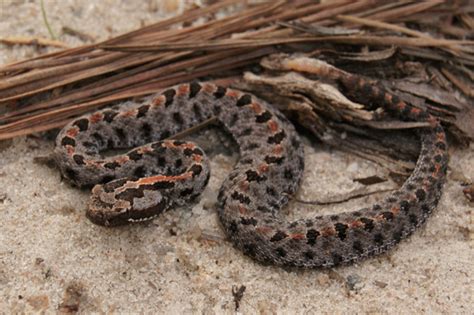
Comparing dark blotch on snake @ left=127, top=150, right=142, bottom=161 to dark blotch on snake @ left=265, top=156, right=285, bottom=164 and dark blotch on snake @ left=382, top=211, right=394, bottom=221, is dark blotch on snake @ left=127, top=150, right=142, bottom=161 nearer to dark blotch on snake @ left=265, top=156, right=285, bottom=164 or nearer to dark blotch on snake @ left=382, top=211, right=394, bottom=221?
dark blotch on snake @ left=265, top=156, right=285, bottom=164

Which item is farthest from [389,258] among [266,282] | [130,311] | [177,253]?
[130,311]

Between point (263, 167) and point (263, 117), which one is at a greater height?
point (263, 117)

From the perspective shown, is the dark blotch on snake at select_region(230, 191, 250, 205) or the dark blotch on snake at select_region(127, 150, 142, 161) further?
the dark blotch on snake at select_region(127, 150, 142, 161)

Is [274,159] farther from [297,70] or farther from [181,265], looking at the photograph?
[181,265]

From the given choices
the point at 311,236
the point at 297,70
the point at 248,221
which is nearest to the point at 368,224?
the point at 311,236

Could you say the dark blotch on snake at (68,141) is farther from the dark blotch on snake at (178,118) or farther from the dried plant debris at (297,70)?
the dark blotch on snake at (178,118)

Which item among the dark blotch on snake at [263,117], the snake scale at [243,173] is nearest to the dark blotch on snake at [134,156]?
the snake scale at [243,173]

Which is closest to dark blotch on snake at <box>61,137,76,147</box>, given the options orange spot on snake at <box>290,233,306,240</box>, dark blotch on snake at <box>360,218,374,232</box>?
orange spot on snake at <box>290,233,306,240</box>
